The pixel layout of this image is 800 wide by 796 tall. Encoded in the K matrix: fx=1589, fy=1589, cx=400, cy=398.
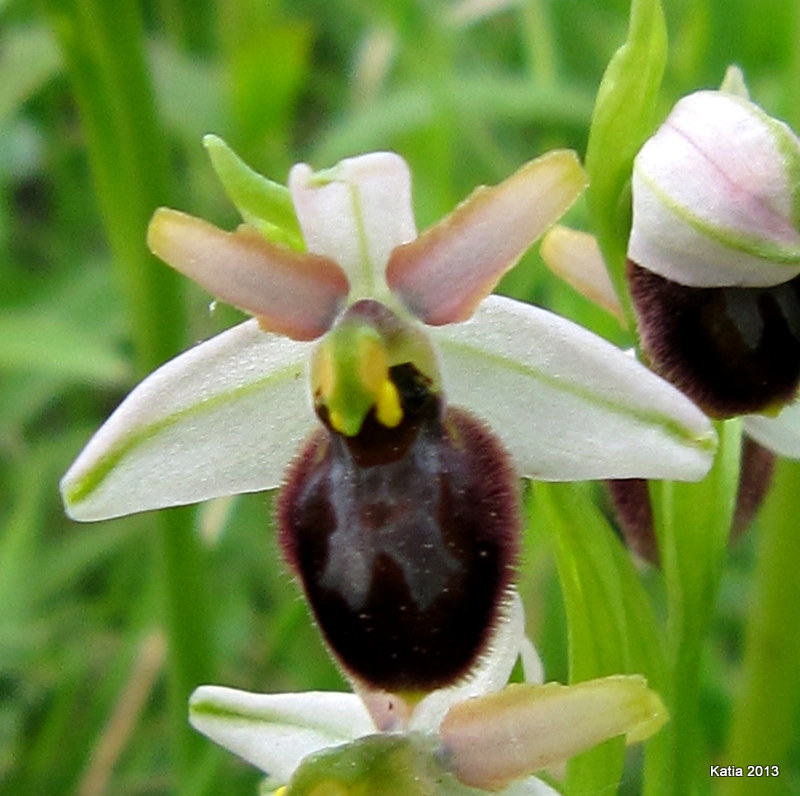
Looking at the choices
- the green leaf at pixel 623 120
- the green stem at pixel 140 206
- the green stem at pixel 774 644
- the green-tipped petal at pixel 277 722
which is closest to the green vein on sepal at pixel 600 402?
the green leaf at pixel 623 120

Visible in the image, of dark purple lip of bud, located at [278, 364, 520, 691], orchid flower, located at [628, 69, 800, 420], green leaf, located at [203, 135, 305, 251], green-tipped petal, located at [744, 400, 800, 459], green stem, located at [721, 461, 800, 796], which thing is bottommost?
green stem, located at [721, 461, 800, 796]

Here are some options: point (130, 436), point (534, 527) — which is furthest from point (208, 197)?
point (130, 436)

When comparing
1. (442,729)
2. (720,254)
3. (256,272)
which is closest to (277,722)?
(442,729)

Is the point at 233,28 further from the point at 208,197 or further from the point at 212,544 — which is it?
the point at 212,544

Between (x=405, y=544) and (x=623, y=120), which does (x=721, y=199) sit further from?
(x=405, y=544)

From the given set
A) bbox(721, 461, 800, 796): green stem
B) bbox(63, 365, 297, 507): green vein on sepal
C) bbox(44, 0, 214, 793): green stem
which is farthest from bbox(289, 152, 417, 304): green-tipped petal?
bbox(44, 0, 214, 793): green stem

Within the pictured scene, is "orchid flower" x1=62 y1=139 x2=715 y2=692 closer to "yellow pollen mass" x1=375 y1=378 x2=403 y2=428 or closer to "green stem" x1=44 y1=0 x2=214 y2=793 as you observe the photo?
"yellow pollen mass" x1=375 y1=378 x2=403 y2=428
